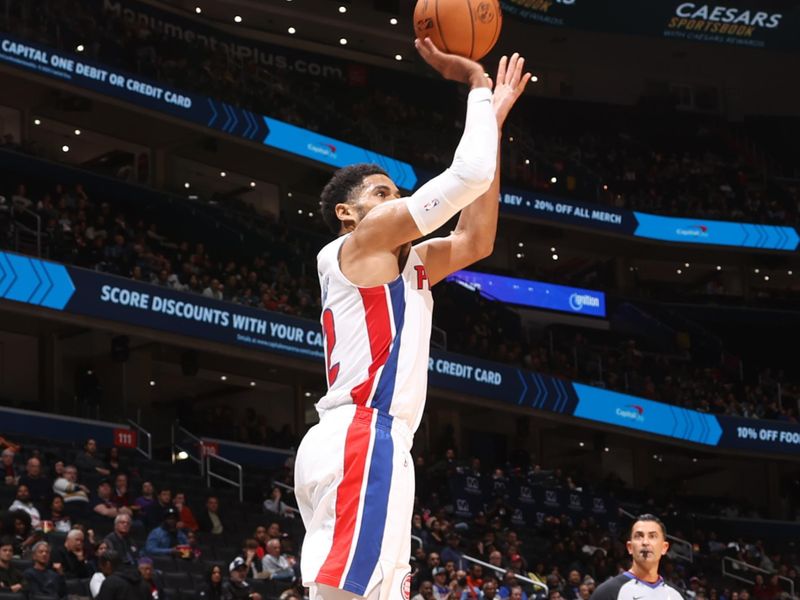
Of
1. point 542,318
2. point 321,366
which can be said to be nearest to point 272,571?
point 321,366

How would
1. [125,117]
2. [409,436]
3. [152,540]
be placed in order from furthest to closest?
1. [125,117]
2. [152,540]
3. [409,436]

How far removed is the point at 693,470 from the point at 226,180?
16452 mm

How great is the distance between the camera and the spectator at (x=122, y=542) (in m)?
14.8

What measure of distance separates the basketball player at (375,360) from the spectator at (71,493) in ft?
43.2

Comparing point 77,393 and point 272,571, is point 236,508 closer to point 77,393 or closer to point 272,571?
point 272,571

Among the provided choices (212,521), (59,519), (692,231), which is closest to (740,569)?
(692,231)

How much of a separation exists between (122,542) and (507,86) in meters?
11.2

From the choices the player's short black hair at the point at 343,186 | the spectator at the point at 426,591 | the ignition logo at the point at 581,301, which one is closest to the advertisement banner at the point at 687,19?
the ignition logo at the point at 581,301

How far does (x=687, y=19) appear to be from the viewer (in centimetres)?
3844

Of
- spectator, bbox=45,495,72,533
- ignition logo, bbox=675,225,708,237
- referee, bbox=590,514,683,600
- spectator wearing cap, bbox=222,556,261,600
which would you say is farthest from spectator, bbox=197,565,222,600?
ignition logo, bbox=675,225,708,237

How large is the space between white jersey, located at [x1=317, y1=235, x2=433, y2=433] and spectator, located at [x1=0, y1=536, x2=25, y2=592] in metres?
9.33

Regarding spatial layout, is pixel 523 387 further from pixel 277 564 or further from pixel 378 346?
pixel 378 346

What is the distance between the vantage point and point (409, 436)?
4.57m

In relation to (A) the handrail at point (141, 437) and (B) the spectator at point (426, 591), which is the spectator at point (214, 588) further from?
(A) the handrail at point (141, 437)
